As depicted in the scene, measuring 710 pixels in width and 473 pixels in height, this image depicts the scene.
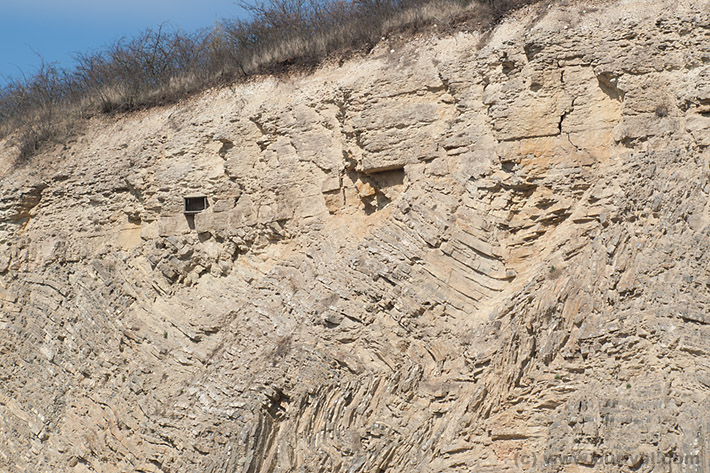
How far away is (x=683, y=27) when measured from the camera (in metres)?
7.44

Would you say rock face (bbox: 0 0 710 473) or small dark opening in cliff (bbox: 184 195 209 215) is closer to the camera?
rock face (bbox: 0 0 710 473)

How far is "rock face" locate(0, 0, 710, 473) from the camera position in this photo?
275 inches

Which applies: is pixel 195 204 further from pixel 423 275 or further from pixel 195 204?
pixel 423 275

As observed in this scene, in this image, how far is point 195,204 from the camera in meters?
10.3

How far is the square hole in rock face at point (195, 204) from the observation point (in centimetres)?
1025

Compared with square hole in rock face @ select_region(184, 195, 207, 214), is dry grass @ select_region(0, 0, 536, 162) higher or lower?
higher

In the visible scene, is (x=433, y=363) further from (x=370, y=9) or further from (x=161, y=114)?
(x=161, y=114)

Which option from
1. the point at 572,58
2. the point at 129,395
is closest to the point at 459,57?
the point at 572,58

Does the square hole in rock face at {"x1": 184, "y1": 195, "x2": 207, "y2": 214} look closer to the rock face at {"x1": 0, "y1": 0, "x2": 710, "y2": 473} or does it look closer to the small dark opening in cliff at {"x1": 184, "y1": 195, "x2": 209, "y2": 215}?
the small dark opening in cliff at {"x1": 184, "y1": 195, "x2": 209, "y2": 215}

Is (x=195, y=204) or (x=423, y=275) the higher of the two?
(x=195, y=204)

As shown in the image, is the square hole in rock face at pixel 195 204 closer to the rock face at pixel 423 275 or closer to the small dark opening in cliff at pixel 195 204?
the small dark opening in cliff at pixel 195 204

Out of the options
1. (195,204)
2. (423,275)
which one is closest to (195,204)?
(195,204)

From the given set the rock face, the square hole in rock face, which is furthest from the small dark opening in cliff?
the rock face

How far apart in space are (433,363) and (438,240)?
1255 mm
